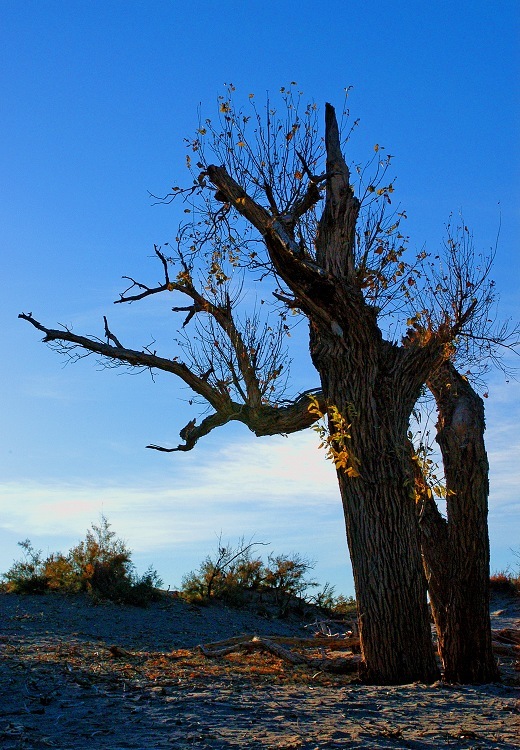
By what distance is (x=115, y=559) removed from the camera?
17609 millimetres

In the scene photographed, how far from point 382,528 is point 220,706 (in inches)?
120

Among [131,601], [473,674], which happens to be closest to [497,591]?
[131,601]

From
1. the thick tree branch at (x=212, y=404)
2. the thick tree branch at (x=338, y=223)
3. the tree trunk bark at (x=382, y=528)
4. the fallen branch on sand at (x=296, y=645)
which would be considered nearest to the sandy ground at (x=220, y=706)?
the fallen branch on sand at (x=296, y=645)

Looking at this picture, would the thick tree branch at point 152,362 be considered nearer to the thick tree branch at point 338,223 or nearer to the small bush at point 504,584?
the thick tree branch at point 338,223

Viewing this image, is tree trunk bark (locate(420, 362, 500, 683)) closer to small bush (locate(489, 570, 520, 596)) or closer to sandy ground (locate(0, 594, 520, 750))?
sandy ground (locate(0, 594, 520, 750))

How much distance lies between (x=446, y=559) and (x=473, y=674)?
144cm

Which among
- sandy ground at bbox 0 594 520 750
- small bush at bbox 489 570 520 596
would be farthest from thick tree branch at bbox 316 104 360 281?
small bush at bbox 489 570 520 596

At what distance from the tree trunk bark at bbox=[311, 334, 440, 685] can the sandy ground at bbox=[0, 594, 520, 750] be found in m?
0.55

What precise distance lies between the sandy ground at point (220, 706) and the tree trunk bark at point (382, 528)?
1.80 ft

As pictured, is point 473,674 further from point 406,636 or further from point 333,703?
point 333,703

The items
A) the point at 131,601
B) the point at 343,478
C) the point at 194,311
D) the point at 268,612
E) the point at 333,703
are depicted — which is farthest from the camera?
the point at 268,612

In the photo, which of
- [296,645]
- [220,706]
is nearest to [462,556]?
[296,645]

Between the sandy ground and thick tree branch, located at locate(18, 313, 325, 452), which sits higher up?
thick tree branch, located at locate(18, 313, 325, 452)

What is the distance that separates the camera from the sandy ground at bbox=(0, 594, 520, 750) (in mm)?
5375
